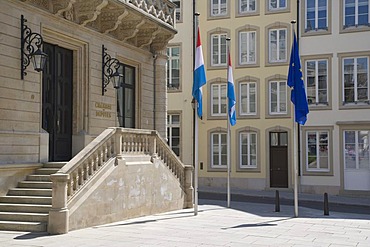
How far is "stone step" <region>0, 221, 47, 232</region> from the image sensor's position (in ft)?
36.9

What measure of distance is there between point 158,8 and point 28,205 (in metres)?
9.33

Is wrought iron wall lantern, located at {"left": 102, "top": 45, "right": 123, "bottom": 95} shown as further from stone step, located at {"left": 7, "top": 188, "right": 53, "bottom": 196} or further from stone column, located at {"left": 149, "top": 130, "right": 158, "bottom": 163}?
stone step, located at {"left": 7, "top": 188, "right": 53, "bottom": 196}

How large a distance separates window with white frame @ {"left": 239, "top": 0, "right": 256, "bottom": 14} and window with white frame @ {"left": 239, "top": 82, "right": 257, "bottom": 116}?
440cm

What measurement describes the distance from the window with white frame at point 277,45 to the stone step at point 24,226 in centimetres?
2223

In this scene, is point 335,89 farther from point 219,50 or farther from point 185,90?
point 185,90

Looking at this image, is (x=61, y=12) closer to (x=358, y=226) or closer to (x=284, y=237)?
(x=284, y=237)

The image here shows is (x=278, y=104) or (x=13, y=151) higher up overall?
(x=278, y=104)

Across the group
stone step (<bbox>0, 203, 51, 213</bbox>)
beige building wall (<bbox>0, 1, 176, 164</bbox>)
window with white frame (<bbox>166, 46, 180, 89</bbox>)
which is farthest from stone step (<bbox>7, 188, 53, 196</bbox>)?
window with white frame (<bbox>166, 46, 180, 89</bbox>)

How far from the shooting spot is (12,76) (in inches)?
507

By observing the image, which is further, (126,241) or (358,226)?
(358,226)

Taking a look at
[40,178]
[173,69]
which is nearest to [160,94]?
[40,178]

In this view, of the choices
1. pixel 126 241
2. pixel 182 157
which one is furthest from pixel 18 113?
pixel 182 157

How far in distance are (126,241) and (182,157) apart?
2203 cm

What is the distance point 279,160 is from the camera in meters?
30.8
